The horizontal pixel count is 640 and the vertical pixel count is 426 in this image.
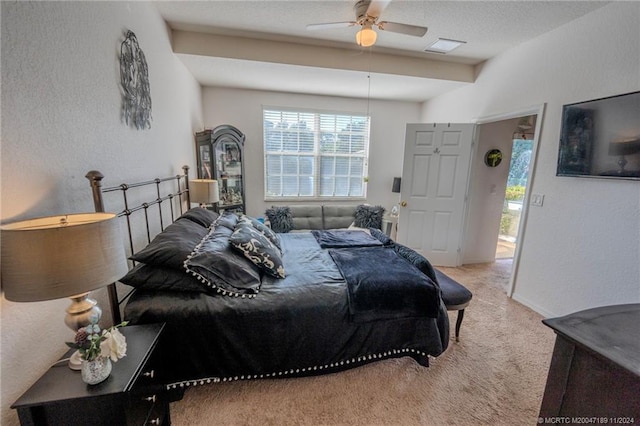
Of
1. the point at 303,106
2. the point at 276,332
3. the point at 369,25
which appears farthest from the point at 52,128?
the point at 303,106

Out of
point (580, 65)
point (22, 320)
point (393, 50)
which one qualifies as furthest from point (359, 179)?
point (22, 320)

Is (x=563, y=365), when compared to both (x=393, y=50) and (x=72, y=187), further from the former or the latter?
(x=393, y=50)

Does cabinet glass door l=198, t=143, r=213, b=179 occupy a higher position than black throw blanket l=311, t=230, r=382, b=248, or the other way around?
cabinet glass door l=198, t=143, r=213, b=179

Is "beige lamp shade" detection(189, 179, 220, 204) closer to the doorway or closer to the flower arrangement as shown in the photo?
the flower arrangement

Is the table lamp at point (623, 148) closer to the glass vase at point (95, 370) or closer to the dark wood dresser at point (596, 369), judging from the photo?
the dark wood dresser at point (596, 369)

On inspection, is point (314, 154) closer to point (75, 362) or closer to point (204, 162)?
point (204, 162)

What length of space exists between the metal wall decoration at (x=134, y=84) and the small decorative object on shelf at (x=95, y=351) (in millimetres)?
1360

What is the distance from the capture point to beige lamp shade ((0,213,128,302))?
2.47ft

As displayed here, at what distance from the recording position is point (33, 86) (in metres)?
1.01

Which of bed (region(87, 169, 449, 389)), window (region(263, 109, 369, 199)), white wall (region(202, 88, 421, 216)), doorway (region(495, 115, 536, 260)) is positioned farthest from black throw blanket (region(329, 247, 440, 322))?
doorway (region(495, 115, 536, 260))

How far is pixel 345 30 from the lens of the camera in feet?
8.70

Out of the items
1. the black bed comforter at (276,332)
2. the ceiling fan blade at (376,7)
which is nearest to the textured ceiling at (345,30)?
the ceiling fan blade at (376,7)

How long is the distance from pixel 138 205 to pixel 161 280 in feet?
2.39

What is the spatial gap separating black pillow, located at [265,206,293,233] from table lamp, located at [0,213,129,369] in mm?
2851
